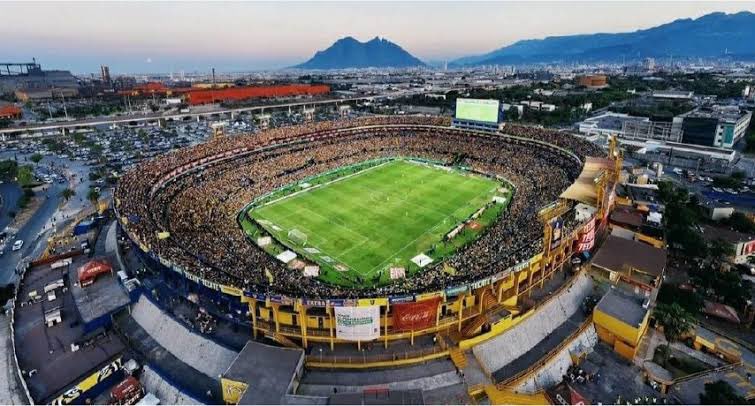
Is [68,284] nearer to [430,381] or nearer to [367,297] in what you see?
[367,297]

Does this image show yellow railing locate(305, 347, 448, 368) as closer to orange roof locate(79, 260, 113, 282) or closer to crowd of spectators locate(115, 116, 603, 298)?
crowd of spectators locate(115, 116, 603, 298)

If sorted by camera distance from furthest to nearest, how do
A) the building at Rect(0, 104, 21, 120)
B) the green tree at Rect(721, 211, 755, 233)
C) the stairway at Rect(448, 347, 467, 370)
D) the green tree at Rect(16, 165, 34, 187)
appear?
the building at Rect(0, 104, 21, 120) → the green tree at Rect(16, 165, 34, 187) → the green tree at Rect(721, 211, 755, 233) → the stairway at Rect(448, 347, 467, 370)

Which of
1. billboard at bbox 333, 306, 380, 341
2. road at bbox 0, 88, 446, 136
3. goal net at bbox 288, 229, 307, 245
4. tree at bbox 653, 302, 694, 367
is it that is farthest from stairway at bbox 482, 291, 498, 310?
road at bbox 0, 88, 446, 136

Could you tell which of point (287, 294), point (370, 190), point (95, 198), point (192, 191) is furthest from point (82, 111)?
point (287, 294)

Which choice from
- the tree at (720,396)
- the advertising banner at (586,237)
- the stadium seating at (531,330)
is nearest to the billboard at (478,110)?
the advertising banner at (586,237)

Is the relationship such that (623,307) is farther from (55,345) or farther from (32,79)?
(32,79)
